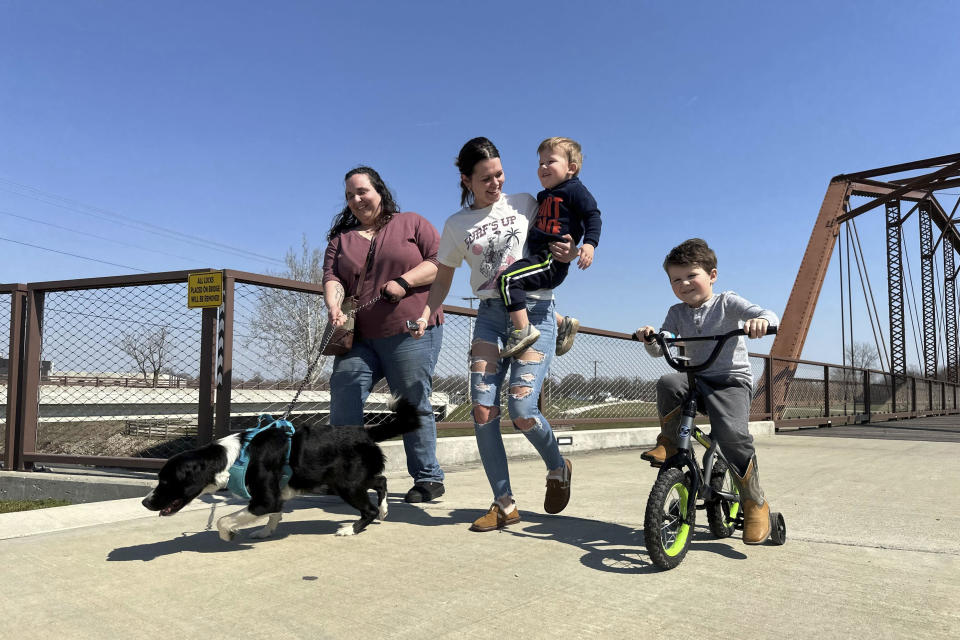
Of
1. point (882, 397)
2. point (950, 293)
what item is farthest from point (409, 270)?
point (950, 293)

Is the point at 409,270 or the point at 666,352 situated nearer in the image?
the point at 666,352

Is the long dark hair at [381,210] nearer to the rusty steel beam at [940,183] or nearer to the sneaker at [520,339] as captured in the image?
the sneaker at [520,339]

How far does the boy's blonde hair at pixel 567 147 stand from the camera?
9.50 ft

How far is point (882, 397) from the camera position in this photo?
1784 centimetres

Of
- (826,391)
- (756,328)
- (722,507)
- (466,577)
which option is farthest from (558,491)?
(826,391)

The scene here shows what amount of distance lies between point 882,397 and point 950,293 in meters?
25.0

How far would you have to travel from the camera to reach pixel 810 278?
18.7 m

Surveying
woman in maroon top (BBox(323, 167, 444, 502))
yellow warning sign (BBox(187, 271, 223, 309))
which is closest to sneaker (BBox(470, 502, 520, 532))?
woman in maroon top (BBox(323, 167, 444, 502))

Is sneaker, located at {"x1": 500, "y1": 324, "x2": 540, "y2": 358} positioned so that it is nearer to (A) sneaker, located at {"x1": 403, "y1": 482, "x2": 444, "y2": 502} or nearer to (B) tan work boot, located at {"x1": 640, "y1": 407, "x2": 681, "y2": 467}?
(B) tan work boot, located at {"x1": 640, "y1": 407, "x2": 681, "y2": 467}

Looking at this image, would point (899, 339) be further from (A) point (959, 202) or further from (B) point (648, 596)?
(B) point (648, 596)

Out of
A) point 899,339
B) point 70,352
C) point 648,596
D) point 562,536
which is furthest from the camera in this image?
point 899,339

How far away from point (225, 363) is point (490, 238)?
7.45 ft

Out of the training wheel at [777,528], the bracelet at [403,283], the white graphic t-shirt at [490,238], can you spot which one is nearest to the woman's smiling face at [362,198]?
the bracelet at [403,283]

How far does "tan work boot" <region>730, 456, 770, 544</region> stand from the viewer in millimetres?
2619
